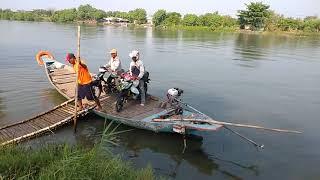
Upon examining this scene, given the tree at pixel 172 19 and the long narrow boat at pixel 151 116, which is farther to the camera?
the tree at pixel 172 19

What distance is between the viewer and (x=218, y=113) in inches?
454

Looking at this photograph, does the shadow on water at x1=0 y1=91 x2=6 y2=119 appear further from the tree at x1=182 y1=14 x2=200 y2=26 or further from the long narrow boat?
the tree at x1=182 y1=14 x2=200 y2=26

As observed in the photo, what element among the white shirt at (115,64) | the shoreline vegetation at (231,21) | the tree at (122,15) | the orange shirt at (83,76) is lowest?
the orange shirt at (83,76)

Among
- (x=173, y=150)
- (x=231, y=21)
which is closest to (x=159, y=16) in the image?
(x=231, y=21)

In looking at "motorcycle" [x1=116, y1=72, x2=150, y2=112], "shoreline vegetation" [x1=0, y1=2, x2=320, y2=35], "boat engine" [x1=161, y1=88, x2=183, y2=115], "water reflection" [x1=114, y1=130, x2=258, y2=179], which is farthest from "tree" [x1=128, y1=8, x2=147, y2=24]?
"water reflection" [x1=114, y1=130, x2=258, y2=179]

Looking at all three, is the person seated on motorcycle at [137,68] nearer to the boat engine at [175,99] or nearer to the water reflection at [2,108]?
the boat engine at [175,99]

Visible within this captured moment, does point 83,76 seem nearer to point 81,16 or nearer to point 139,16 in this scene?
point 139,16

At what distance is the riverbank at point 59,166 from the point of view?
4.66m

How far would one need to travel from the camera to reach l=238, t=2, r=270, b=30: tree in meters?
71.4

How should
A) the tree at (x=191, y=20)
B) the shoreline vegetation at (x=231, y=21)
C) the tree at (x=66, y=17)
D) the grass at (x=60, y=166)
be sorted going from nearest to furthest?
the grass at (x=60, y=166) → the shoreline vegetation at (x=231, y=21) → the tree at (x=191, y=20) → the tree at (x=66, y=17)

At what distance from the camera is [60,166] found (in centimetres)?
473

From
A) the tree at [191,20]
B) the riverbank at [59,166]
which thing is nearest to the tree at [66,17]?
the tree at [191,20]

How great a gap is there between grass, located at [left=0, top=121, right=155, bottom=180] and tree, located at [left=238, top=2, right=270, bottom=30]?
7116cm

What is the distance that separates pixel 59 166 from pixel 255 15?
7243 centimetres
